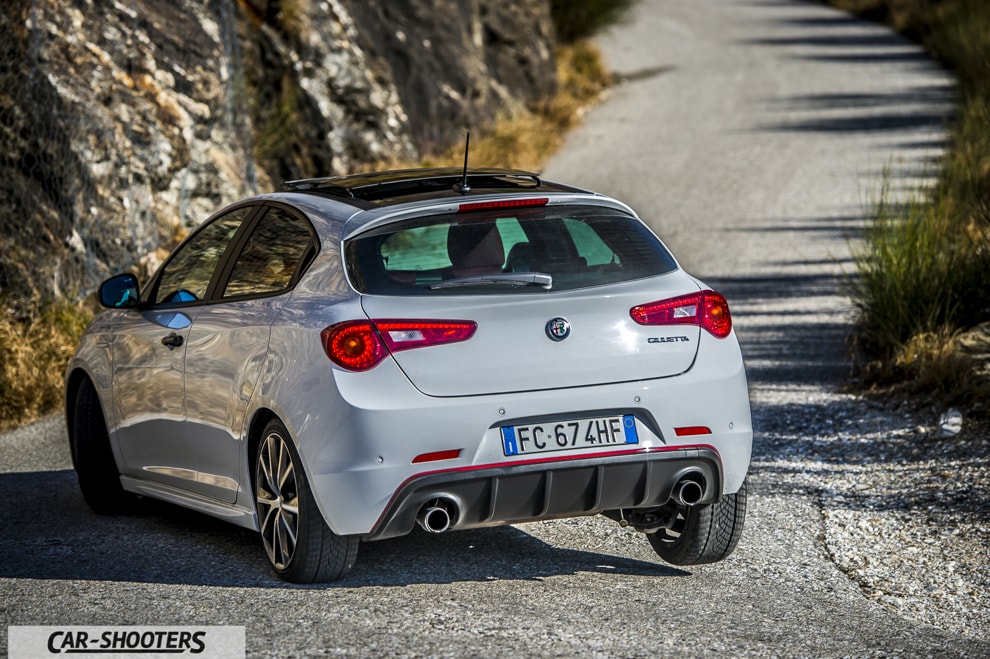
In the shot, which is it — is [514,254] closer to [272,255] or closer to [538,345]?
[538,345]

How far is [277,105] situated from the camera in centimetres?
1736

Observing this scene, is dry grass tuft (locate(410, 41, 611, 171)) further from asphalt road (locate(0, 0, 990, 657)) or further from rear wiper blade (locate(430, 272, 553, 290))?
rear wiper blade (locate(430, 272, 553, 290))

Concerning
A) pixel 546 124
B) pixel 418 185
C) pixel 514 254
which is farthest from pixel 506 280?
pixel 546 124

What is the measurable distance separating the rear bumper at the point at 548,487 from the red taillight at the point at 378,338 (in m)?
0.47

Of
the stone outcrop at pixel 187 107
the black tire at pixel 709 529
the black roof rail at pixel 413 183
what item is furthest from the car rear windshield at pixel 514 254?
the stone outcrop at pixel 187 107

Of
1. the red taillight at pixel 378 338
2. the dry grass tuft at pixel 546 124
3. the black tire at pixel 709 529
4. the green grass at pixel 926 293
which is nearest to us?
the red taillight at pixel 378 338

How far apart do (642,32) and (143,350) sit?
25508 millimetres

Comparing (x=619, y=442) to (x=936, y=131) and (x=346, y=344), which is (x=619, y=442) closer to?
(x=346, y=344)

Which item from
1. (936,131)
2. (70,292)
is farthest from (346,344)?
(936,131)

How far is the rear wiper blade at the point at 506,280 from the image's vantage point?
→ 17.9 feet

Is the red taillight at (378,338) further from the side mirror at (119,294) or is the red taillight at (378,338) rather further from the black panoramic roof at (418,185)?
the side mirror at (119,294)

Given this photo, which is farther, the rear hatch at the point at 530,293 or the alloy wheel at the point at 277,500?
the alloy wheel at the point at 277,500

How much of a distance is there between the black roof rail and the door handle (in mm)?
859
